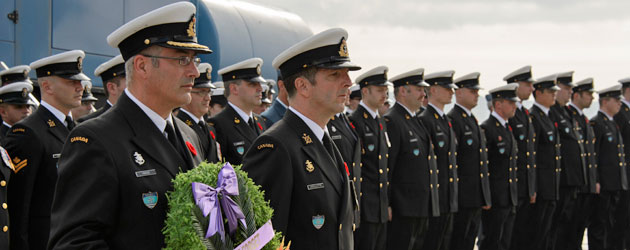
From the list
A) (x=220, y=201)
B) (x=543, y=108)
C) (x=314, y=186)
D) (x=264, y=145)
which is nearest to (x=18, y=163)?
(x=264, y=145)

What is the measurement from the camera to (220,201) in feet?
7.97

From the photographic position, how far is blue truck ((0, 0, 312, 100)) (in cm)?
660

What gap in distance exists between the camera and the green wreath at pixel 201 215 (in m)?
2.34

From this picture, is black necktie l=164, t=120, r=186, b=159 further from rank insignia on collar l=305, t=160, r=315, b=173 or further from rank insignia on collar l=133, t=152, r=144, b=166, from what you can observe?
rank insignia on collar l=305, t=160, r=315, b=173

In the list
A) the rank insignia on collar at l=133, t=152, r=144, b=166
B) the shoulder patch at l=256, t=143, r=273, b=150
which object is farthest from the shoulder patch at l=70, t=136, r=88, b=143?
the shoulder patch at l=256, t=143, r=273, b=150

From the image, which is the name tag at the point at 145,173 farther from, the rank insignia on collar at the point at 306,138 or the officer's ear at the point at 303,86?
the officer's ear at the point at 303,86

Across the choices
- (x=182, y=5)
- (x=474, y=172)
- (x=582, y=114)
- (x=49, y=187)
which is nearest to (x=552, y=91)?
(x=582, y=114)

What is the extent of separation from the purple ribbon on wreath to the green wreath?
0.07ft

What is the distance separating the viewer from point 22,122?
4.88 meters

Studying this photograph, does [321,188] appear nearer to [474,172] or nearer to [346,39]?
[346,39]

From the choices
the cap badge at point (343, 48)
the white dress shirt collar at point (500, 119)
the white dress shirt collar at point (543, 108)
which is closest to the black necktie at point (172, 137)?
the cap badge at point (343, 48)

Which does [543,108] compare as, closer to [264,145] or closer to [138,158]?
[264,145]

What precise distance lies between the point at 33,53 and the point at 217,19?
2.53 meters

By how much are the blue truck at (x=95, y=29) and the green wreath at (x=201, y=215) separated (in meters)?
4.57
